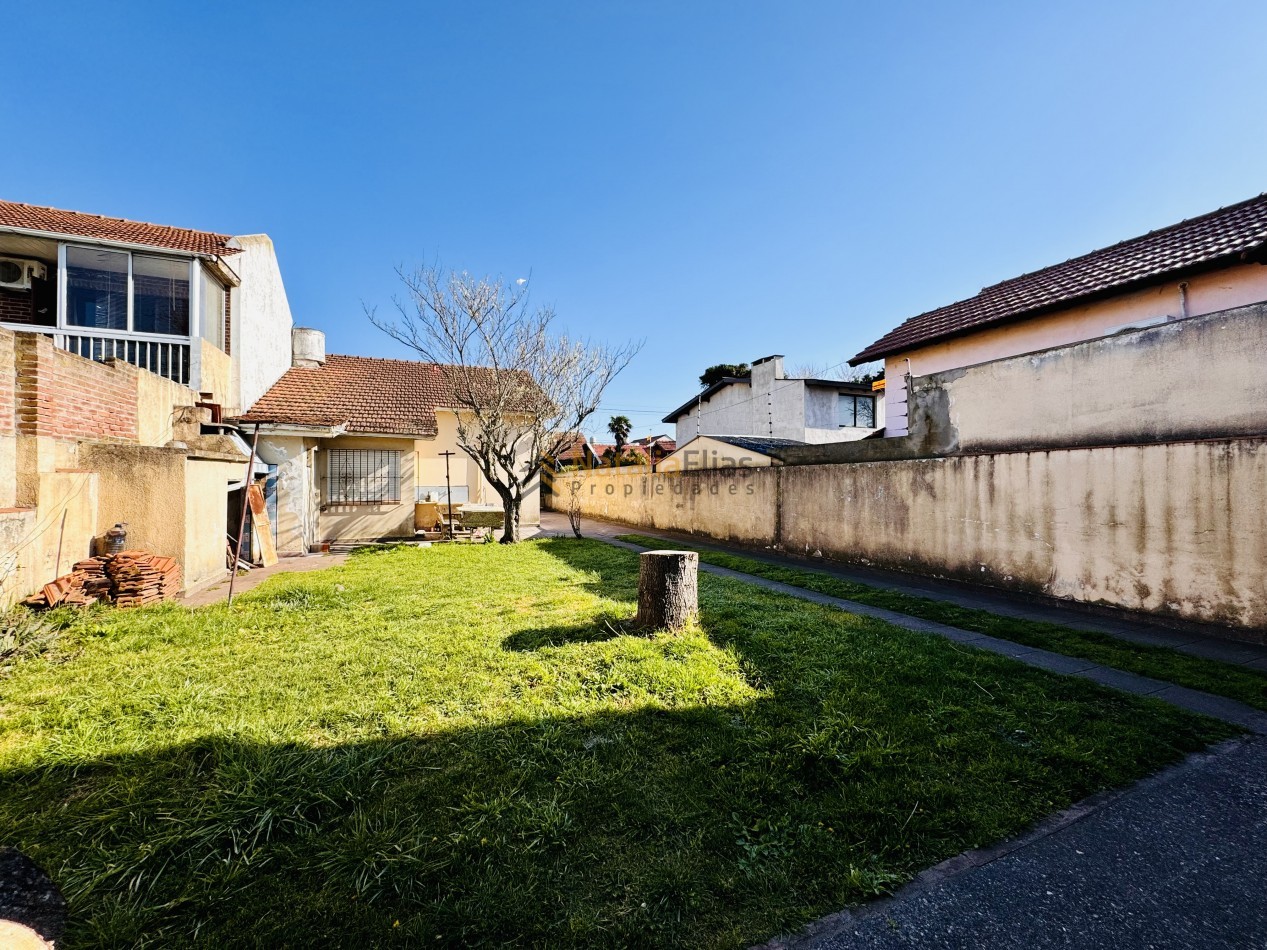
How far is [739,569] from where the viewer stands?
948 centimetres

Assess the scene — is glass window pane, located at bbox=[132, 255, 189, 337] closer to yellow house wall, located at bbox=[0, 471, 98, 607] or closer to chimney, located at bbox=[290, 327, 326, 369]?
yellow house wall, located at bbox=[0, 471, 98, 607]

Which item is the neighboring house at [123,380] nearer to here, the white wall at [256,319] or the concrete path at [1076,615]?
the white wall at [256,319]

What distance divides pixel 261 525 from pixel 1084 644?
1189 centimetres

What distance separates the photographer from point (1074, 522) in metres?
6.54

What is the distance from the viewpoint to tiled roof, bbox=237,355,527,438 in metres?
11.9

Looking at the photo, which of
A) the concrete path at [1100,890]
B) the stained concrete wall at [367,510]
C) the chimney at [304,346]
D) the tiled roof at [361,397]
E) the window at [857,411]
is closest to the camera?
the concrete path at [1100,890]

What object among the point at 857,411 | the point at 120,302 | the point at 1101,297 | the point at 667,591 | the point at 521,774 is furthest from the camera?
the point at 857,411

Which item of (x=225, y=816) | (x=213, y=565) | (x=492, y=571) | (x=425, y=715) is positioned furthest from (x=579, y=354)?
(x=225, y=816)

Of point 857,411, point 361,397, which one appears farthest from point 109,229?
point 857,411

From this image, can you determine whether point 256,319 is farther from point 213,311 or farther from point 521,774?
point 521,774

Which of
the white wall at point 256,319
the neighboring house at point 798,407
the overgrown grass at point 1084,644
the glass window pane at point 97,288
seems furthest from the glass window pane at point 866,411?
the glass window pane at point 97,288

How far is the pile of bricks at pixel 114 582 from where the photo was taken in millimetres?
5512

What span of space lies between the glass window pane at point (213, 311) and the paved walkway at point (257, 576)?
4427 mm

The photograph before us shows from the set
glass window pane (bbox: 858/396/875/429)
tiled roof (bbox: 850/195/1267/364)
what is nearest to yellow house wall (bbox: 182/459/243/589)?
tiled roof (bbox: 850/195/1267/364)
